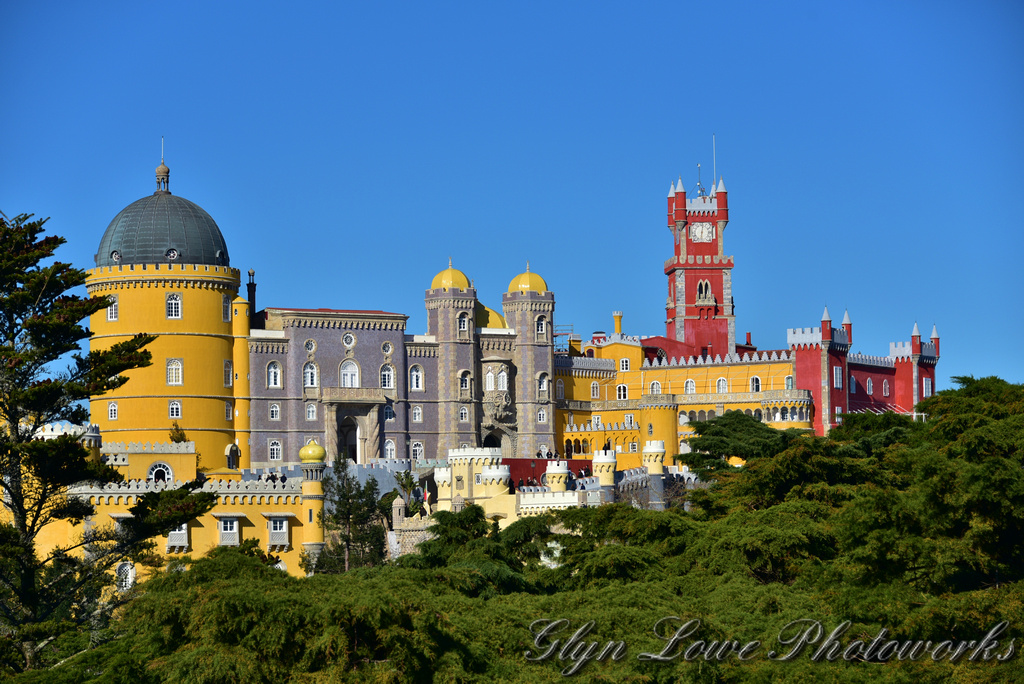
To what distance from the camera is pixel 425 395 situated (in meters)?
75.8

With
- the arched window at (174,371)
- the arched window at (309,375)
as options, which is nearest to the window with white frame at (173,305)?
the arched window at (174,371)

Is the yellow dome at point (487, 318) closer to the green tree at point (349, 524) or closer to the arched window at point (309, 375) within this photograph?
the arched window at point (309, 375)

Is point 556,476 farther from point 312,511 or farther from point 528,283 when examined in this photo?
point 528,283

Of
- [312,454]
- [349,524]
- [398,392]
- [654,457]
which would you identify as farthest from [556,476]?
[398,392]

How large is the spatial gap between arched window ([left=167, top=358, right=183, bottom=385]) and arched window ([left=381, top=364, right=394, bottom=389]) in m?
9.57

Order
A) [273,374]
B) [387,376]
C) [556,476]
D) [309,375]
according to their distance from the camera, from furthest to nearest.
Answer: [387,376] < [309,375] < [273,374] < [556,476]

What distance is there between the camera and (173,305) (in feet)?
226

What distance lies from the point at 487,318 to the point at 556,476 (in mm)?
22945

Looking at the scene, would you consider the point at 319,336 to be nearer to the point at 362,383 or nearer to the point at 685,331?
the point at 362,383

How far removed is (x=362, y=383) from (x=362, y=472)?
12.2m

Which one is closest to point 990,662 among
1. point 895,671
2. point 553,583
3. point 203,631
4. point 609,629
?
point 895,671

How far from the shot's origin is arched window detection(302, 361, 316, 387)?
72188 millimetres

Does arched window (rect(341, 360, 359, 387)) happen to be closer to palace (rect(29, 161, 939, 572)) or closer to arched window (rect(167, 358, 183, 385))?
palace (rect(29, 161, 939, 572))

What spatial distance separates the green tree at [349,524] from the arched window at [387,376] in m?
Result: 14.0
